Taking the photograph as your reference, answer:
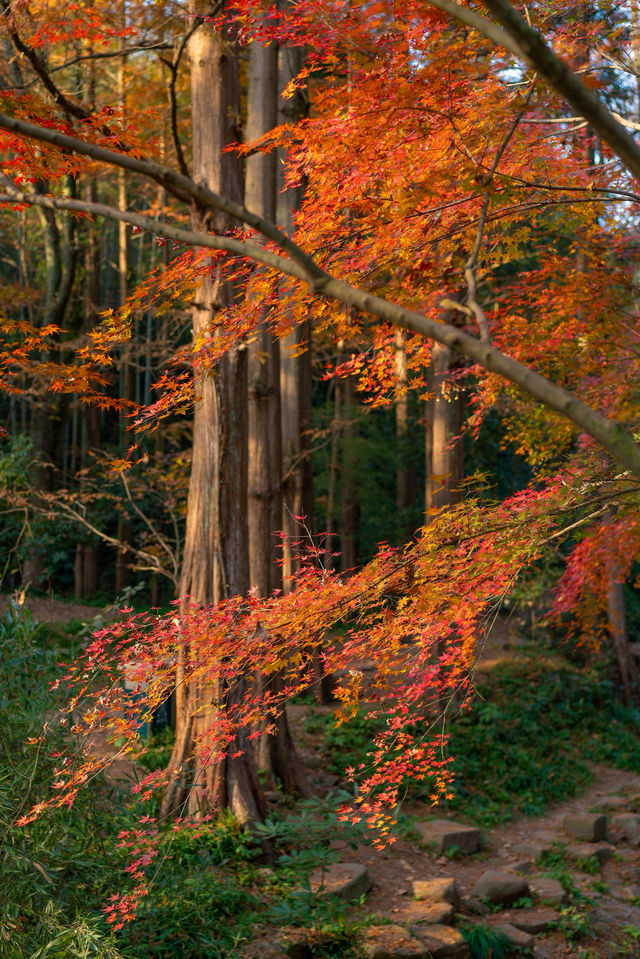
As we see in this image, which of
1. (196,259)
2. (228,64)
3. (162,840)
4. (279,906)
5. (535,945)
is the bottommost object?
(535,945)

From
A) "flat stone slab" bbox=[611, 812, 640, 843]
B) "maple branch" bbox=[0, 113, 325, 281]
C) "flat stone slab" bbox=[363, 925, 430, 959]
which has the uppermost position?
"maple branch" bbox=[0, 113, 325, 281]

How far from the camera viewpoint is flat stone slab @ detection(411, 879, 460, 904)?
6.20m

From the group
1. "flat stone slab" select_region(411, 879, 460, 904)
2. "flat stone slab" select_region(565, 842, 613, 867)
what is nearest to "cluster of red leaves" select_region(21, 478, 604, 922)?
"flat stone slab" select_region(411, 879, 460, 904)

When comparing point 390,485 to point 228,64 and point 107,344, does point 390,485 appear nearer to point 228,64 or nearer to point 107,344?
point 228,64

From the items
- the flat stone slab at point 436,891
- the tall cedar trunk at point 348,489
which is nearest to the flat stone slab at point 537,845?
the flat stone slab at point 436,891

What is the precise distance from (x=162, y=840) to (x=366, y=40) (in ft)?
14.7

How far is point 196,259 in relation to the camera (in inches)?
166

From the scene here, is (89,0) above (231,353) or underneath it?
above

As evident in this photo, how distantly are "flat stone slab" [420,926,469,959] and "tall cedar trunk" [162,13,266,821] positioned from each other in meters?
1.49

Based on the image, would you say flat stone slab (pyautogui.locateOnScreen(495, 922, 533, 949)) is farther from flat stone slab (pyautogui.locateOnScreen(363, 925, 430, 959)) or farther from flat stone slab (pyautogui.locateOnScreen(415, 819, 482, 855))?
flat stone slab (pyautogui.locateOnScreen(415, 819, 482, 855))

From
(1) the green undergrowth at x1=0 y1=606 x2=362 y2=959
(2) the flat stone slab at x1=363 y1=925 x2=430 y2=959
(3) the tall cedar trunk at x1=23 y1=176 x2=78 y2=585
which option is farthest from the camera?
(3) the tall cedar trunk at x1=23 y1=176 x2=78 y2=585

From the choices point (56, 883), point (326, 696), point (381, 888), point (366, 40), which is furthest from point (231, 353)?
point (326, 696)

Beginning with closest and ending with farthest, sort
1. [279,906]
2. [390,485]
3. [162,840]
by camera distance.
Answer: [162,840] < [279,906] < [390,485]

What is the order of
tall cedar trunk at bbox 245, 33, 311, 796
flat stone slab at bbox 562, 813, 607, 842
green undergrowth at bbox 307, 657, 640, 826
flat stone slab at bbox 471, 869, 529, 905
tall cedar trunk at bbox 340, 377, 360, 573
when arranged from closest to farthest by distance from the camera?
flat stone slab at bbox 471, 869, 529, 905, tall cedar trunk at bbox 245, 33, 311, 796, flat stone slab at bbox 562, 813, 607, 842, green undergrowth at bbox 307, 657, 640, 826, tall cedar trunk at bbox 340, 377, 360, 573
